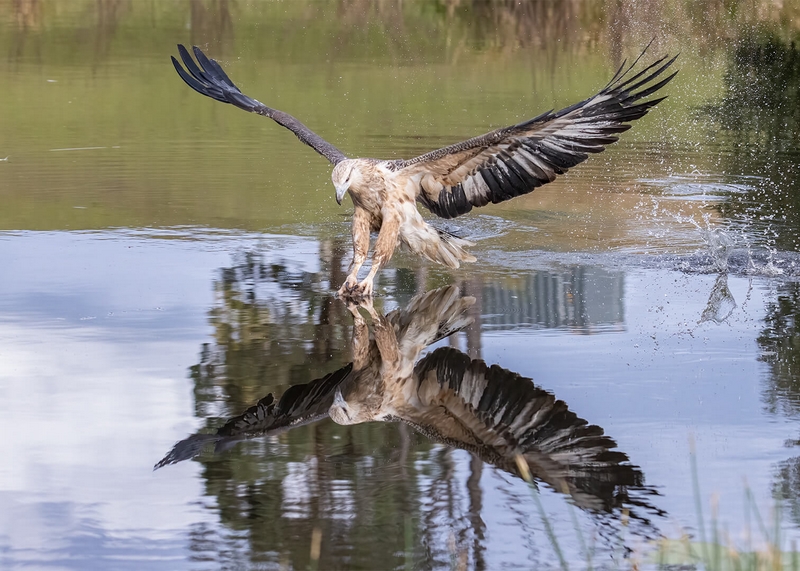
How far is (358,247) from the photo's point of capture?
27.4 feet

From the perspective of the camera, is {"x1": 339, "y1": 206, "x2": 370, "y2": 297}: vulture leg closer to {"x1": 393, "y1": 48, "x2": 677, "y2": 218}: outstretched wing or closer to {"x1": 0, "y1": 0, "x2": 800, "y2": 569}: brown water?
{"x1": 0, "y1": 0, "x2": 800, "y2": 569}: brown water

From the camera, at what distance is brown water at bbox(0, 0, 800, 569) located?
4508 mm

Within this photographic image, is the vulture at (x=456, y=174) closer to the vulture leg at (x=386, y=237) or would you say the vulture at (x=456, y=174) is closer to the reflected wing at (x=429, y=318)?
the vulture leg at (x=386, y=237)

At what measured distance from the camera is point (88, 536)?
14.4 feet

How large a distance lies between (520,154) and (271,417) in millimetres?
3184

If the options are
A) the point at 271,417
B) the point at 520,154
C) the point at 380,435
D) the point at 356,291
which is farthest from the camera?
the point at 520,154

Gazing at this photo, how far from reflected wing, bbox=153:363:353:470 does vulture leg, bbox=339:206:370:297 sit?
67.7 inches

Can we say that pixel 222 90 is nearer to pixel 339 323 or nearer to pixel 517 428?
pixel 339 323

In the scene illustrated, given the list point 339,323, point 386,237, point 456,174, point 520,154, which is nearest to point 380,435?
point 339,323

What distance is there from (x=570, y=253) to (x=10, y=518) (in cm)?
547

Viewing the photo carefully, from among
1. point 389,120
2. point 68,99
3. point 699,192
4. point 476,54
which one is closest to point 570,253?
point 699,192

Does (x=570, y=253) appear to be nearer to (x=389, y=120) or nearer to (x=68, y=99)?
(x=389, y=120)

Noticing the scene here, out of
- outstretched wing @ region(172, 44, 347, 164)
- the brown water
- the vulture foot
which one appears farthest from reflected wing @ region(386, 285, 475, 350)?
outstretched wing @ region(172, 44, 347, 164)

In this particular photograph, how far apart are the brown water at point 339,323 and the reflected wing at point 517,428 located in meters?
0.06
